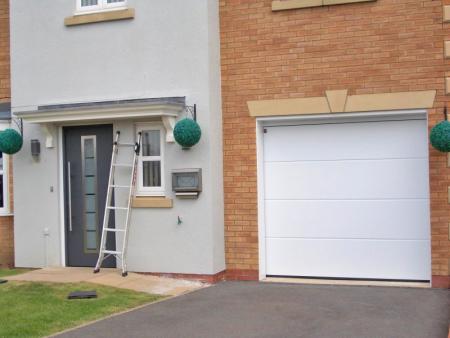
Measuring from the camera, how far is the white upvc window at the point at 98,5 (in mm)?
10766

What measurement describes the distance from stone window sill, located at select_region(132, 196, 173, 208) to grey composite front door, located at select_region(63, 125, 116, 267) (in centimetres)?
Answer: 71

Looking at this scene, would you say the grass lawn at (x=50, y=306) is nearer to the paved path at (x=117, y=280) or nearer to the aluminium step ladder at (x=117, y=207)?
the paved path at (x=117, y=280)

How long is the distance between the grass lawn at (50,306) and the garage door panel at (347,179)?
2631 millimetres

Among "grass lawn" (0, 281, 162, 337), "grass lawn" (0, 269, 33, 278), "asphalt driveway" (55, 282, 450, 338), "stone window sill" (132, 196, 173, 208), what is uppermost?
"stone window sill" (132, 196, 173, 208)

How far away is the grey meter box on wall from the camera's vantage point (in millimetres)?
10086

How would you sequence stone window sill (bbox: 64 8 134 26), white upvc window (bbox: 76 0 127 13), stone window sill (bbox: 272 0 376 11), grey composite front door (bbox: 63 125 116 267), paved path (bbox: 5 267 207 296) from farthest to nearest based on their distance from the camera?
grey composite front door (bbox: 63 125 116 267)
white upvc window (bbox: 76 0 127 13)
stone window sill (bbox: 64 8 134 26)
stone window sill (bbox: 272 0 376 11)
paved path (bbox: 5 267 207 296)

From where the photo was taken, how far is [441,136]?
8914 mm

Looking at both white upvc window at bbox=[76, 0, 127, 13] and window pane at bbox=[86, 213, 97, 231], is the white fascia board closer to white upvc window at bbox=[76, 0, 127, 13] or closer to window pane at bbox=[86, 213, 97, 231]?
window pane at bbox=[86, 213, 97, 231]

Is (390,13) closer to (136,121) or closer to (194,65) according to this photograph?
(194,65)

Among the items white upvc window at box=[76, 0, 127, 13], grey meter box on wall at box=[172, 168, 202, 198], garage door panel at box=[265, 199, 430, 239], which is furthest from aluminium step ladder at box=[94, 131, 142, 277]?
garage door panel at box=[265, 199, 430, 239]

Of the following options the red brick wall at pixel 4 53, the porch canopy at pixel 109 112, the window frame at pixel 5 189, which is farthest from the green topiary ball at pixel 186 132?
A: the red brick wall at pixel 4 53

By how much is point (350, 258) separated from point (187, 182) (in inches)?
101

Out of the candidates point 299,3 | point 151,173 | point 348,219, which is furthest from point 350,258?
point 299,3

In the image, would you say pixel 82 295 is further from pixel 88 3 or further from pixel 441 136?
pixel 441 136
